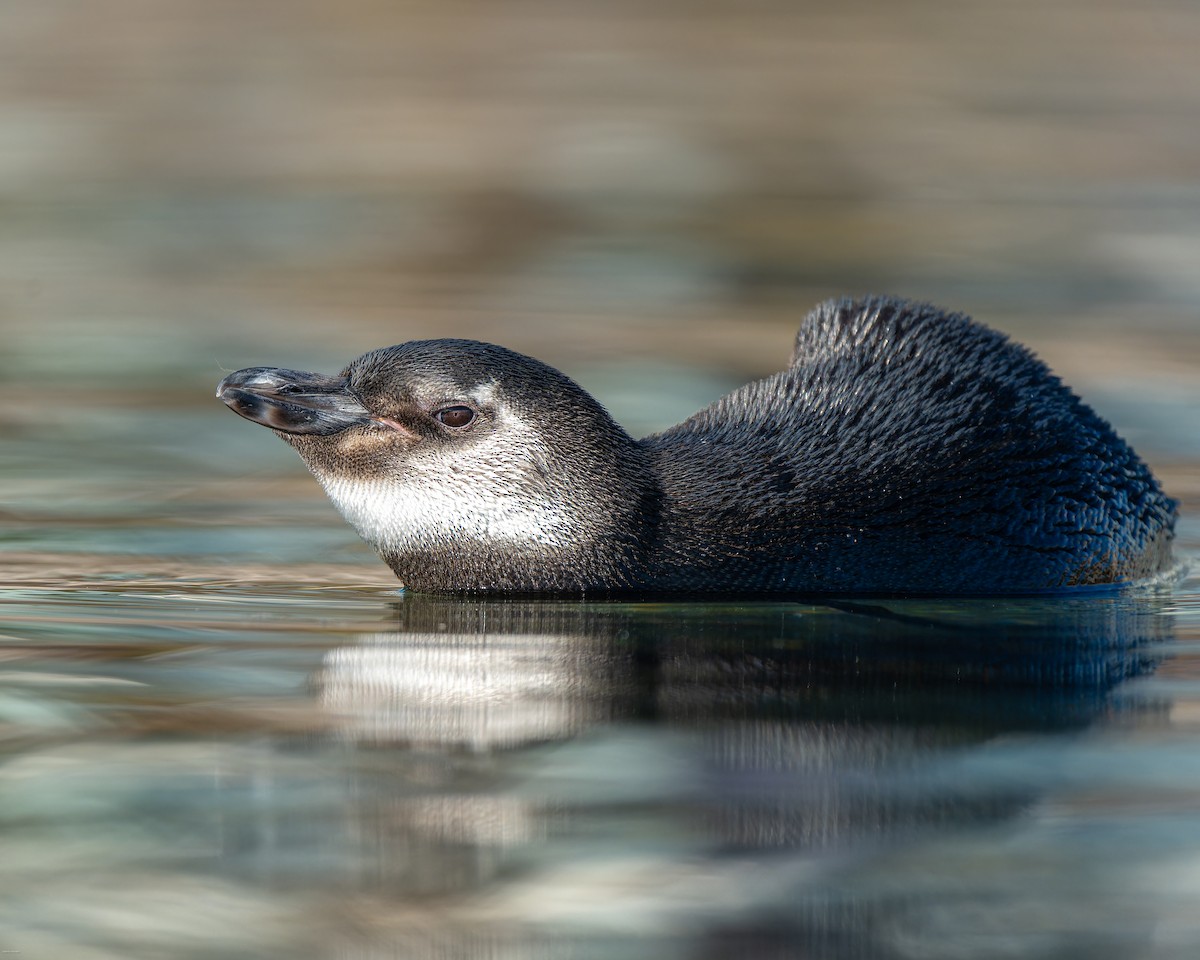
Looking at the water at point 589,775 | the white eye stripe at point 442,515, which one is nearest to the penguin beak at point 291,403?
the white eye stripe at point 442,515

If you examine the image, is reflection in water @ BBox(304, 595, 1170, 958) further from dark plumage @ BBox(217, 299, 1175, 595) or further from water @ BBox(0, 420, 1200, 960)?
dark plumage @ BBox(217, 299, 1175, 595)

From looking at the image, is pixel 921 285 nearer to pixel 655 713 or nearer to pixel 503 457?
pixel 503 457

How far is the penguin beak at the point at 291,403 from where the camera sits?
717cm

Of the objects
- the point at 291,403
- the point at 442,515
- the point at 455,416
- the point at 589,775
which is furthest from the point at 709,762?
the point at 291,403

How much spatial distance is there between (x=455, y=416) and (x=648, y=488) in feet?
2.37

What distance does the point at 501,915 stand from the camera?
159 inches

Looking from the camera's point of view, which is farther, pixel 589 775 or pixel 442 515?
pixel 442 515

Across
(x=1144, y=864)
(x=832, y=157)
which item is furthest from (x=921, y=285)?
(x=1144, y=864)

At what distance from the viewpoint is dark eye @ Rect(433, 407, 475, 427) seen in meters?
7.22

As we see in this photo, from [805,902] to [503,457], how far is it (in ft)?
10.9

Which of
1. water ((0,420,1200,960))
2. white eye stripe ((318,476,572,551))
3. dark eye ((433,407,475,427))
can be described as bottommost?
water ((0,420,1200,960))

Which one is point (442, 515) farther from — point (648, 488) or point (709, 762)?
point (709, 762)

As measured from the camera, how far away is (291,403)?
7203 millimetres

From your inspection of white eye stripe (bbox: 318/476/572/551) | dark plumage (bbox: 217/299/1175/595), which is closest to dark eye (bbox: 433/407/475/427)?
dark plumage (bbox: 217/299/1175/595)
